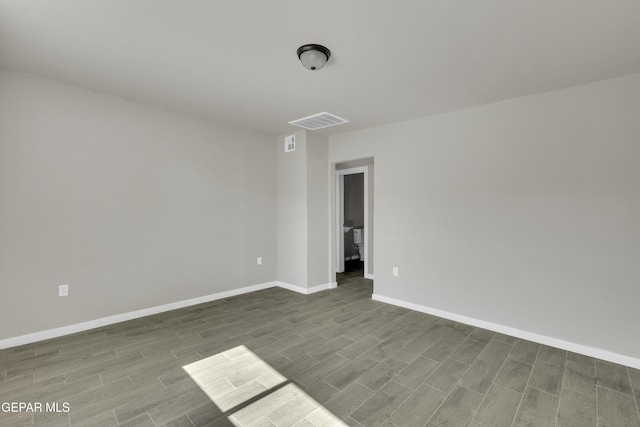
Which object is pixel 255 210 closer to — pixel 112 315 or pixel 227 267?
pixel 227 267

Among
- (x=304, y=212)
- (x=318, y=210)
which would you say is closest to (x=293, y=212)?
(x=304, y=212)

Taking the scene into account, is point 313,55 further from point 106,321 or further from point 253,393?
point 106,321

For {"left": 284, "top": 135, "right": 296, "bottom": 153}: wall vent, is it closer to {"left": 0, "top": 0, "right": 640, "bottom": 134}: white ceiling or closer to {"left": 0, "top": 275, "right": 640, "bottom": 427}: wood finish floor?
{"left": 0, "top": 0, "right": 640, "bottom": 134}: white ceiling

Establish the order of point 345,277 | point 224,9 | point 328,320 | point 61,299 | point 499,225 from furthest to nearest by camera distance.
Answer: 1. point 345,277
2. point 328,320
3. point 499,225
4. point 61,299
5. point 224,9

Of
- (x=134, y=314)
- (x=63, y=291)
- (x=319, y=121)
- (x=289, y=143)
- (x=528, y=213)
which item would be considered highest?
(x=319, y=121)

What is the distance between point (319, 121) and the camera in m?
4.16

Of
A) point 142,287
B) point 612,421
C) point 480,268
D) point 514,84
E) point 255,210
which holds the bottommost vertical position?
point 612,421

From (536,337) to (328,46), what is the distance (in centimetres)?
353

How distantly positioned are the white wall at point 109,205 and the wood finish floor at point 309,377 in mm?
488

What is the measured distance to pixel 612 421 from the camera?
76.2 inches

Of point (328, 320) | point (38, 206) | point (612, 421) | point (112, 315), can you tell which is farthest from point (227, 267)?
point (612, 421)

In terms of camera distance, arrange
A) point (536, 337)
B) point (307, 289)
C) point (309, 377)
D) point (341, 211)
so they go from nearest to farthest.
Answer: point (309, 377)
point (536, 337)
point (307, 289)
point (341, 211)

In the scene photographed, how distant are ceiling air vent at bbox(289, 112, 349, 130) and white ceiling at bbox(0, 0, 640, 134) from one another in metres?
0.58

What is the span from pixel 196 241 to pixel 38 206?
1.68 meters
